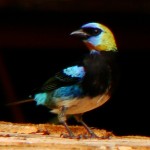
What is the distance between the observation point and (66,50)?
5.64 meters

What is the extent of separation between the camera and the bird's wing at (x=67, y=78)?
350 centimetres

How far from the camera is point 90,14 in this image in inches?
197

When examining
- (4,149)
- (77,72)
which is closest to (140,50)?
(77,72)

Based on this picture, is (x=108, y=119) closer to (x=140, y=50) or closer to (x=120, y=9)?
(x=140, y=50)

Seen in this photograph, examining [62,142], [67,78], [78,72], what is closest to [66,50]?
[67,78]

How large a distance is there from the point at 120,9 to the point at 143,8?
15 cm

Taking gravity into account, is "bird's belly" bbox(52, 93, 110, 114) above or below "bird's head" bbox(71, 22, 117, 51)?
below

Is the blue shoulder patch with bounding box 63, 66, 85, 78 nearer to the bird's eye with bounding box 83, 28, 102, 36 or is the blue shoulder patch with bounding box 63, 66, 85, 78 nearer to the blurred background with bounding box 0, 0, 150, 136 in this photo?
the bird's eye with bounding box 83, 28, 102, 36

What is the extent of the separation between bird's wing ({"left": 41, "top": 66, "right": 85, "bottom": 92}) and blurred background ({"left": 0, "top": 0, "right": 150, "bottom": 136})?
0.62m

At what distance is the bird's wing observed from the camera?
3.50m

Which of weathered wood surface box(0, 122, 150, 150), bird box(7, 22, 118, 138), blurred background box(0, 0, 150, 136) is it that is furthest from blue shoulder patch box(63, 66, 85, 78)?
blurred background box(0, 0, 150, 136)

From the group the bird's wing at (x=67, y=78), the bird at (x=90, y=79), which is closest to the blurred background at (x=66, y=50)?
the bird's wing at (x=67, y=78)

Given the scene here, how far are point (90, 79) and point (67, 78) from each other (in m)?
0.18

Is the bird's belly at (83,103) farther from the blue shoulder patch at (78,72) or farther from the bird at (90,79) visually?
the blue shoulder patch at (78,72)
